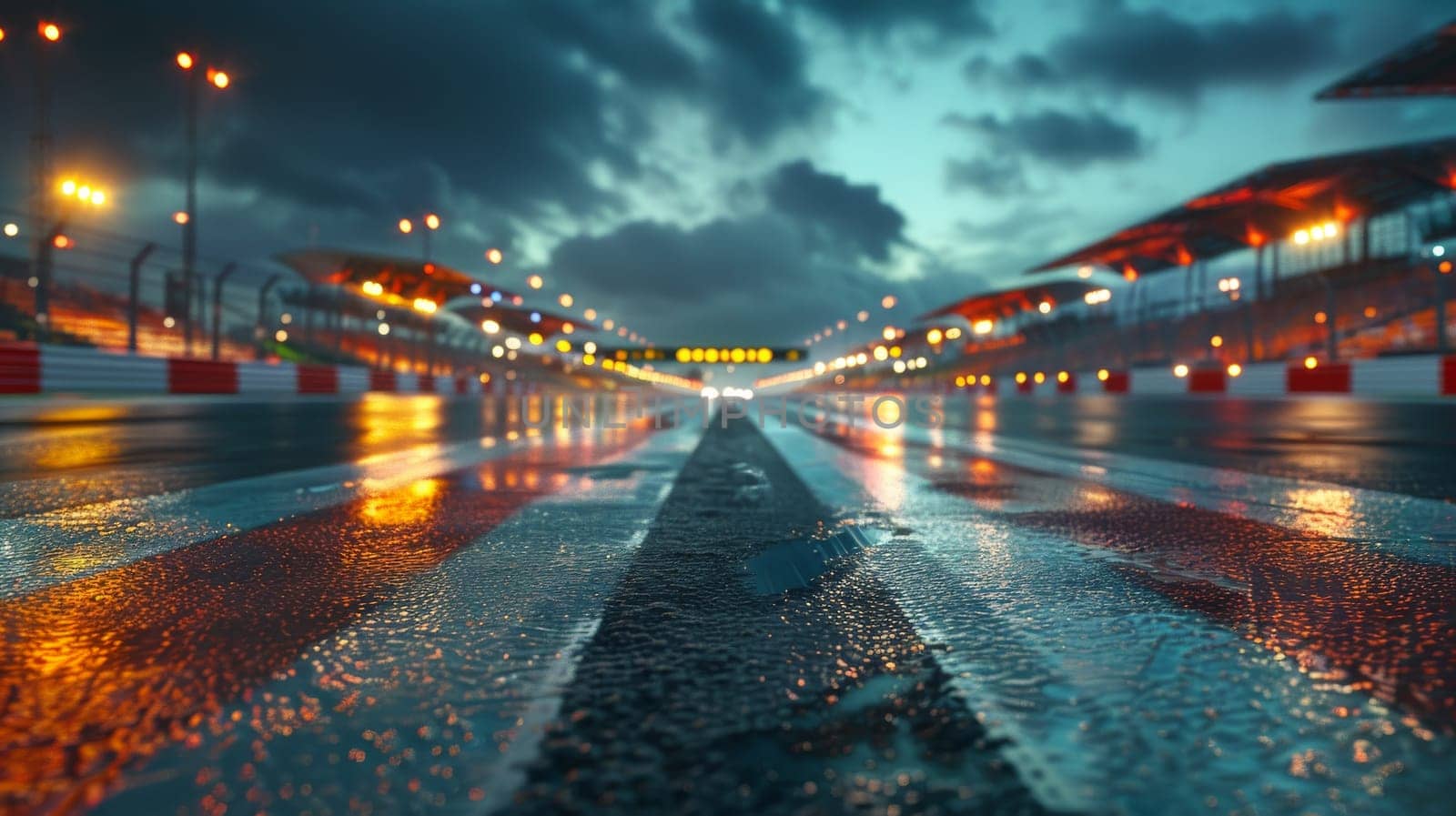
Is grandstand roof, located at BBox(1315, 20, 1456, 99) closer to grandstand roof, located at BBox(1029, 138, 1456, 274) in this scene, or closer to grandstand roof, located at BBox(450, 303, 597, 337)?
grandstand roof, located at BBox(1029, 138, 1456, 274)

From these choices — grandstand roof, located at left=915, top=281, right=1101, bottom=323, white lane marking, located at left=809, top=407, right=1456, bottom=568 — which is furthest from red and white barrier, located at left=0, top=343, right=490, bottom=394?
grandstand roof, located at left=915, top=281, right=1101, bottom=323

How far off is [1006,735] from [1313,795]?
0.39m

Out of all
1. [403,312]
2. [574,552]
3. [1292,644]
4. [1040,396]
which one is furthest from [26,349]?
[403,312]

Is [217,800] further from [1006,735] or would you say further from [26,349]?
[26,349]

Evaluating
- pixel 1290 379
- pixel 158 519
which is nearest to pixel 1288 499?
pixel 158 519

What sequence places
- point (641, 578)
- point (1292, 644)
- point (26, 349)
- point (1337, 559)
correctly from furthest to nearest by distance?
point (26, 349), point (1337, 559), point (641, 578), point (1292, 644)

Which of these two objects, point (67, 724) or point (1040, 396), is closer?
point (67, 724)

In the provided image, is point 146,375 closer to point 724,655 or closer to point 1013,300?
point 724,655

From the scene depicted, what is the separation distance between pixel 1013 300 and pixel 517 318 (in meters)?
51.0

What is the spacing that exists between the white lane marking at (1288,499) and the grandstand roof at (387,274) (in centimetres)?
4988

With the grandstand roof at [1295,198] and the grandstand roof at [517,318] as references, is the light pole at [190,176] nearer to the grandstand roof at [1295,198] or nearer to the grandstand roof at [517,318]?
the grandstand roof at [1295,198]

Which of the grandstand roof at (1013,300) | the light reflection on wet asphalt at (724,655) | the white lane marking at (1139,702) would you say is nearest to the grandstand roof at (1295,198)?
the grandstand roof at (1013,300)

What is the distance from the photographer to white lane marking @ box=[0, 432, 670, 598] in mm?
2691

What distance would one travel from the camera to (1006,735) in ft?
4.26
